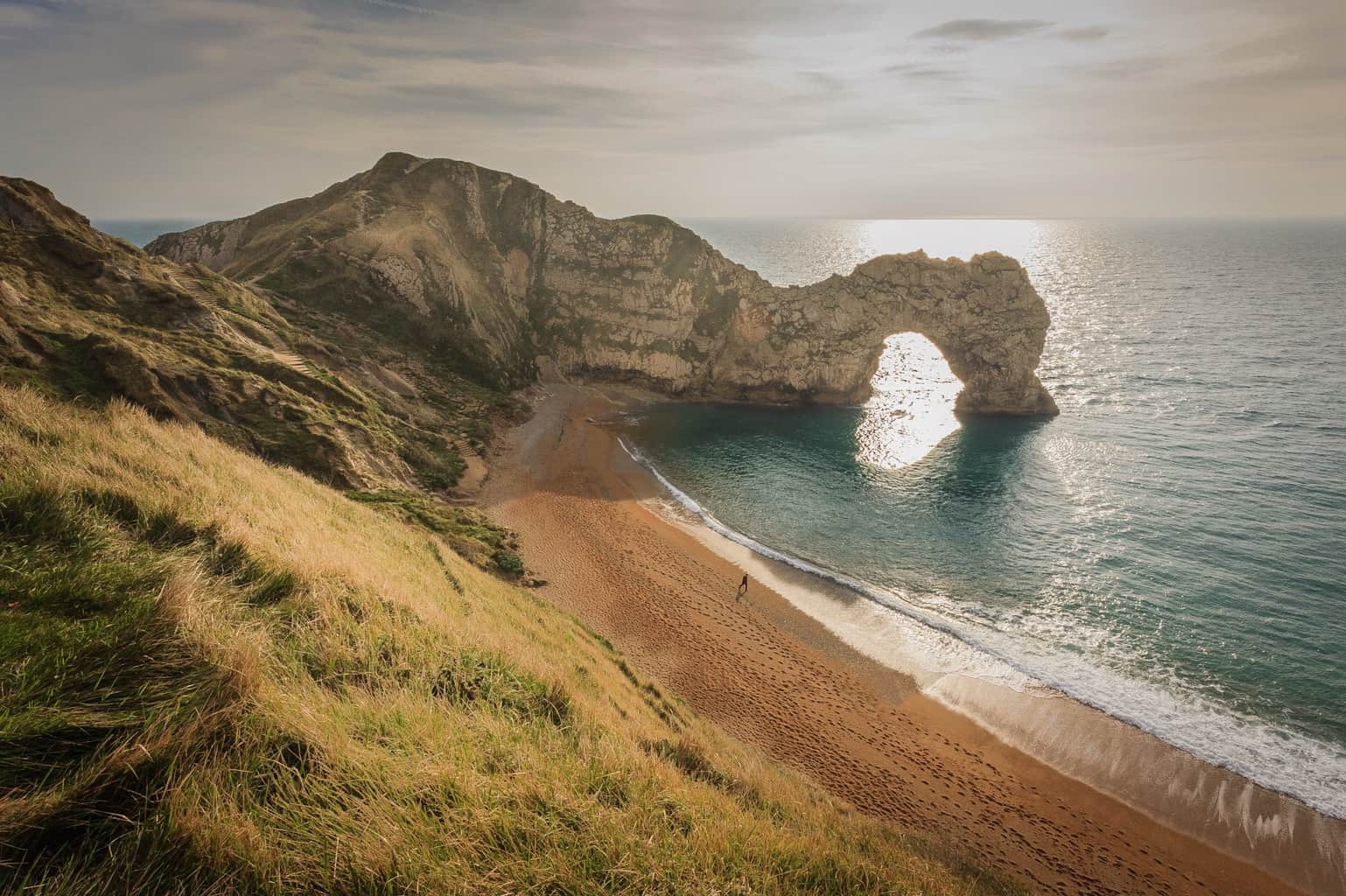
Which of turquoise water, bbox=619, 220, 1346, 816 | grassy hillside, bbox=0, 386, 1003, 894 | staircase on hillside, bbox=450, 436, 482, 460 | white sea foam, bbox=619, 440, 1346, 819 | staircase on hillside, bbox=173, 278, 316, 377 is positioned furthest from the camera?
staircase on hillside, bbox=450, 436, 482, 460

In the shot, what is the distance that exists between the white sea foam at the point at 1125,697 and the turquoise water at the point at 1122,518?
0.10 m

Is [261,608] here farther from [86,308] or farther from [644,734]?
[86,308]

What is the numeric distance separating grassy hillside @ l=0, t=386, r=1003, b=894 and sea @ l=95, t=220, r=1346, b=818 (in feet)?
68.1

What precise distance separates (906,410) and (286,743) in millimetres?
65696

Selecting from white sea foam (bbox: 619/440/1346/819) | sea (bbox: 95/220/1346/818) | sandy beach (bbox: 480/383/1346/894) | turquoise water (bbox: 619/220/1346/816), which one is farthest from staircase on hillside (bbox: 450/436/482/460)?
white sea foam (bbox: 619/440/1346/819)

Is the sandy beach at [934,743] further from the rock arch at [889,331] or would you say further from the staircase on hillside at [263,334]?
the rock arch at [889,331]

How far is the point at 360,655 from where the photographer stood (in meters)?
6.93

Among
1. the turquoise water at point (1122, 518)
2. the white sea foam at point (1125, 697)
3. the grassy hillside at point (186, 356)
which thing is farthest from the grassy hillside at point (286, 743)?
the turquoise water at point (1122, 518)

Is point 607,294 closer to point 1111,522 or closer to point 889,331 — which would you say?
point 889,331

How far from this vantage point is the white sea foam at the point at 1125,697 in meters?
19.9

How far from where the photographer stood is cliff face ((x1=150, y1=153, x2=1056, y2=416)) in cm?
5741

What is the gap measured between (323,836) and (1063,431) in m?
64.3

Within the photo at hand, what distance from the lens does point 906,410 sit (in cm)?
6294

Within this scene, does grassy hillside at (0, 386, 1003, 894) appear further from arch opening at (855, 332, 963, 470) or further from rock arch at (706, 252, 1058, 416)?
rock arch at (706, 252, 1058, 416)
